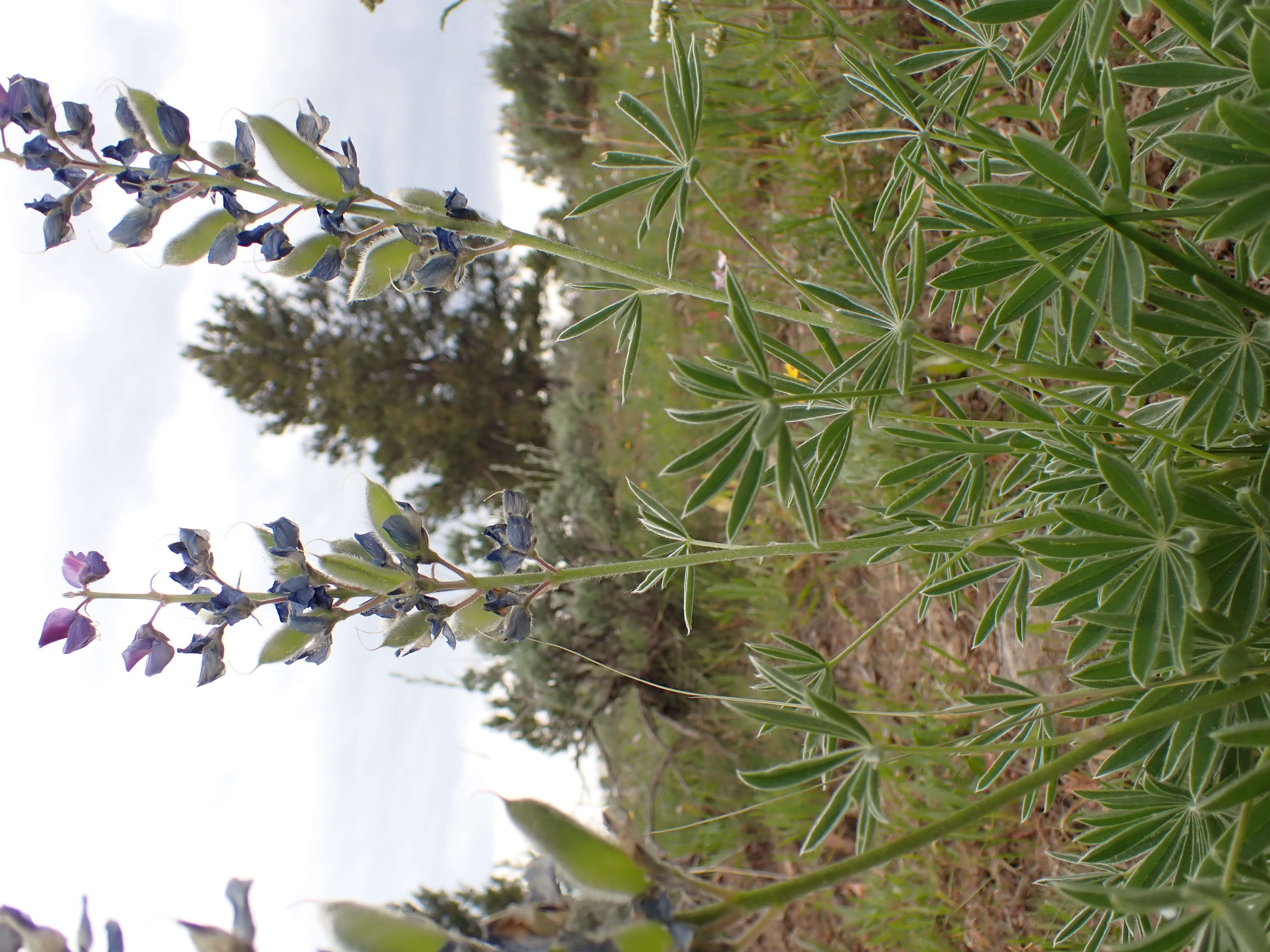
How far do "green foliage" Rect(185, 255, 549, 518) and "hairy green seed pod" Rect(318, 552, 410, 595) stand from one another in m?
6.89

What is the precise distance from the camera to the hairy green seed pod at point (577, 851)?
59 centimetres

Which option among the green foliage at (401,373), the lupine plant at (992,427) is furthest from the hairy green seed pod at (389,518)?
the green foliage at (401,373)

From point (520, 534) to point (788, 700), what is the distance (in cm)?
46

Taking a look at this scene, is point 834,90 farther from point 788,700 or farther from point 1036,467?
point 788,700

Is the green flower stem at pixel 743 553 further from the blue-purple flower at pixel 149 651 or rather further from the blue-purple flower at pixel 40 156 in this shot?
the blue-purple flower at pixel 40 156

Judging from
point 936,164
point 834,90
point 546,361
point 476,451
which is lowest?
point 936,164

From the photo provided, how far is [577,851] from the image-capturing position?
0.59 meters

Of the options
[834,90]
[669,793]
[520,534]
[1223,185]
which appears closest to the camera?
[1223,185]

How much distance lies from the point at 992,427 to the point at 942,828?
619 mm

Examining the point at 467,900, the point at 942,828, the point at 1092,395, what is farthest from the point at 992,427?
the point at 467,900

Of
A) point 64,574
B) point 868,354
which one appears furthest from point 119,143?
point 868,354

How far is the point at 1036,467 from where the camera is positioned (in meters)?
1.30

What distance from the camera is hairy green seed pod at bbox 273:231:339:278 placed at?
3.50 ft

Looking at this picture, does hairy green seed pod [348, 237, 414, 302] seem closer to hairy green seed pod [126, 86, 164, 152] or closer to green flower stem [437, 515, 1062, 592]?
hairy green seed pod [126, 86, 164, 152]
